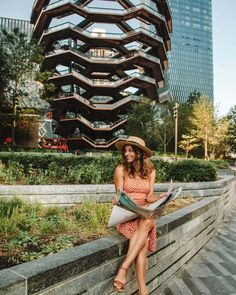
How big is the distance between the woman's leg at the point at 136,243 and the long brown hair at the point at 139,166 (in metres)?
0.69

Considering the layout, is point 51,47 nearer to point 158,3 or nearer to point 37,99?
point 158,3

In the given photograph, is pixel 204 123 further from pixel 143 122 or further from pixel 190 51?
pixel 190 51

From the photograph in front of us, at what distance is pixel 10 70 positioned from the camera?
29.9m

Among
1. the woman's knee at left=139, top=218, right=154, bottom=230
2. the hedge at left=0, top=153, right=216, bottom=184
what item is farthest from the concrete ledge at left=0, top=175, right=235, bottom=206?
the woman's knee at left=139, top=218, right=154, bottom=230

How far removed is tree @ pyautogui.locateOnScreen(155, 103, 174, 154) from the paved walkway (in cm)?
3467

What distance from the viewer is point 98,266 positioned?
3.18 metres

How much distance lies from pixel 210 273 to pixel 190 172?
4609mm

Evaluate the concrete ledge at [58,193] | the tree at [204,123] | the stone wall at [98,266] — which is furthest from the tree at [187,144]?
the stone wall at [98,266]

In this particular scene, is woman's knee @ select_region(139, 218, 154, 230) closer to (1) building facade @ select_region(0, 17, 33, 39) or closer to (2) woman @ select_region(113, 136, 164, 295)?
(2) woman @ select_region(113, 136, 164, 295)

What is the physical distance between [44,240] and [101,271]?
2.88ft

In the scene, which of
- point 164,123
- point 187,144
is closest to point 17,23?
point 164,123

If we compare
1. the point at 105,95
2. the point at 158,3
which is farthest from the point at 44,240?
the point at 158,3

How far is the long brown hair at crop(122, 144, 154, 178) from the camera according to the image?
4.22m

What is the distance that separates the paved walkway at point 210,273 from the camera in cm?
466
